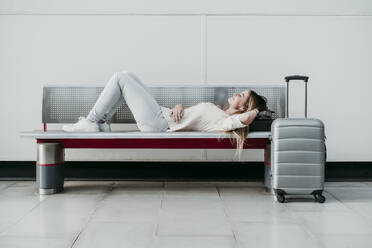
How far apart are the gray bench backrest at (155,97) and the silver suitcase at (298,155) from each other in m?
0.80

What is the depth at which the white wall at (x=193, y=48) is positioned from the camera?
3.44 m

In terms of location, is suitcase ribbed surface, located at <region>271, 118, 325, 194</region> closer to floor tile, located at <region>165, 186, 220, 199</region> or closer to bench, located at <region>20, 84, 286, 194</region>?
bench, located at <region>20, 84, 286, 194</region>

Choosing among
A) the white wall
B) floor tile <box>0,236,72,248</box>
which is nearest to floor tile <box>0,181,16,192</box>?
the white wall

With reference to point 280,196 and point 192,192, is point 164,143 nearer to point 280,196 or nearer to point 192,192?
point 192,192

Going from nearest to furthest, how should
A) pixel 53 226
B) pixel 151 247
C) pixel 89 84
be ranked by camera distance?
pixel 151 247 → pixel 53 226 → pixel 89 84

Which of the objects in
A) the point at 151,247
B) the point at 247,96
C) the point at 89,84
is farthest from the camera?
the point at 89,84

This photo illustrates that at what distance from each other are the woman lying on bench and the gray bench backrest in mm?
415

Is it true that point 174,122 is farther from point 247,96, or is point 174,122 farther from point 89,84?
point 89,84

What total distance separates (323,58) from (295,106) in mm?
556

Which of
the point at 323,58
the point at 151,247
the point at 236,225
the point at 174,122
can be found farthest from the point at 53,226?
the point at 323,58

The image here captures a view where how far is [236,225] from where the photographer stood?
201 cm

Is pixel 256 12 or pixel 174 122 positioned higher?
pixel 256 12

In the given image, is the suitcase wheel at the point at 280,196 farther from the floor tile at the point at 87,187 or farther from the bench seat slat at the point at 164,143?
the floor tile at the point at 87,187

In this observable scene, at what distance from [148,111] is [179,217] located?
932 mm
